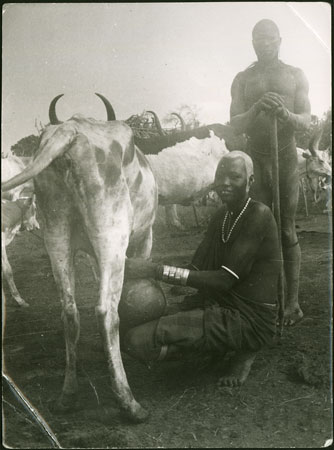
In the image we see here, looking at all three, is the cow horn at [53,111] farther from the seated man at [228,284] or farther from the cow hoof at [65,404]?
the cow hoof at [65,404]

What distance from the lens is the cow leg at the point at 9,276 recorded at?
10.5 feet

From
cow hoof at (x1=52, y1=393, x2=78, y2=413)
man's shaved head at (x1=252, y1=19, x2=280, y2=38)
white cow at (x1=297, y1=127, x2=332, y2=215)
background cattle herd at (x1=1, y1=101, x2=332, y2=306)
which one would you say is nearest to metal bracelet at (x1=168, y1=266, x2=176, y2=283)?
background cattle herd at (x1=1, y1=101, x2=332, y2=306)

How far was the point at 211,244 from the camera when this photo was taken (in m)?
3.38

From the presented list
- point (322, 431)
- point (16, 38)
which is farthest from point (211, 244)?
point (16, 38)

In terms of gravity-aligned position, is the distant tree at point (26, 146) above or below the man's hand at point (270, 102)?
below

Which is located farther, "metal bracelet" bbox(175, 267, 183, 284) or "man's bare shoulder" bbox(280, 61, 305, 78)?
"man's bare shoulder" bbox(280, 61, 305, 78)

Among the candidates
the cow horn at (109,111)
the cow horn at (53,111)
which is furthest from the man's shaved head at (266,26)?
the cow horn at (53,111)

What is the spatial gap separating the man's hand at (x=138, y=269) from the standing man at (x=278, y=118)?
953mm

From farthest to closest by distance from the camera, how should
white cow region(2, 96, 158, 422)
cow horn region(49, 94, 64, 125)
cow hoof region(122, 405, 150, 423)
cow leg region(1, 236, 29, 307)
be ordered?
1. cow horn region(49, 94, 64, 125)
2. cow leg region(1, 236, 29, 307)
3. cow hoof region(122, 405, 150, 423)
4. white cow region(2, 96, 158, 422)

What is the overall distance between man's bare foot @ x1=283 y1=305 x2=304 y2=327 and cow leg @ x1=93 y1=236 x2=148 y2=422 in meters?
1.27

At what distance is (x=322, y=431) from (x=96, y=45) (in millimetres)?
2976

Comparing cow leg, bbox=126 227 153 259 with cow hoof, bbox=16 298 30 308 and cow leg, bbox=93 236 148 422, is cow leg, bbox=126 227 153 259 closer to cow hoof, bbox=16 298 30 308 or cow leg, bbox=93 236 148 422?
cow leg, bbox=93 236 148 422

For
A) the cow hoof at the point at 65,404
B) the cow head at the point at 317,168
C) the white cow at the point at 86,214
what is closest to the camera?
the white cow at the point at 86,214

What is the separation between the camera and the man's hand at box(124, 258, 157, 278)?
3146 mm
